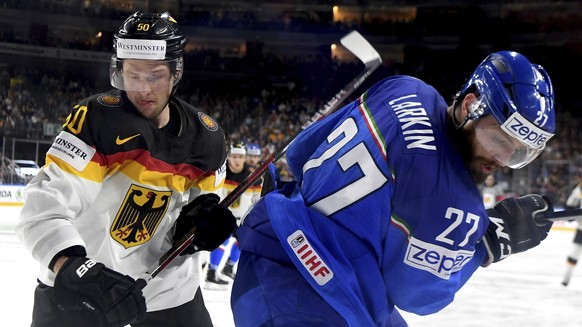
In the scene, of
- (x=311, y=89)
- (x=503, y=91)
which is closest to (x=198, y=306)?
(x=503, y=91)

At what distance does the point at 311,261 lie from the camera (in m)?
1.28

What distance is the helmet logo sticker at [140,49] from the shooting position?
1759 millimetres

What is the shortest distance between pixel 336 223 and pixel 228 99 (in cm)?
1347

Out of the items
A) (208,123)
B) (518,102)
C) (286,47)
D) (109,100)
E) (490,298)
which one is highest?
(518,102)

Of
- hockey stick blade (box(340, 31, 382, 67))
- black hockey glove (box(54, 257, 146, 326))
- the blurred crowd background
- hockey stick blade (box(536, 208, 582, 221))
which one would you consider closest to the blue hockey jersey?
hockey stick blade (box(536, 208, 582, 221))

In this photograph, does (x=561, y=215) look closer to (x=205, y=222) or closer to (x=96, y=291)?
(x=205, y=222)

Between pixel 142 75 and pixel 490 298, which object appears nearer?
pixel 142 75

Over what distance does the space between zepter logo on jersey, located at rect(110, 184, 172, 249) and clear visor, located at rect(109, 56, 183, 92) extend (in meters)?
0.26

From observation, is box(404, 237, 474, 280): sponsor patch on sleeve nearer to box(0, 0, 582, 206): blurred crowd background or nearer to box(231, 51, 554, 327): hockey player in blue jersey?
box(231, 51, 554, 327): hockey player in blue jersey

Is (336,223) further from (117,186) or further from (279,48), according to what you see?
(279,48)

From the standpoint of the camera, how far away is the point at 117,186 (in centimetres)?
174

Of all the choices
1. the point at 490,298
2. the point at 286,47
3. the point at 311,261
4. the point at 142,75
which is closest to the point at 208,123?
the point at 142,75

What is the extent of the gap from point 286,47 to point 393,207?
49.6ft

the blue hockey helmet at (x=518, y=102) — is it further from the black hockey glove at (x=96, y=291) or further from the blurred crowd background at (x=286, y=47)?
the blurred crowd background at (x=286, y=47)
